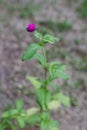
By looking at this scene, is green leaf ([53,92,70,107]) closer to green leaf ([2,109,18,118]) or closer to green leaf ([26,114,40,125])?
green leaf ([26,114,40,125])

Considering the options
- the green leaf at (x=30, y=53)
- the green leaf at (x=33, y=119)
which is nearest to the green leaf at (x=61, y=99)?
the green leaf at (x=33, y=119)

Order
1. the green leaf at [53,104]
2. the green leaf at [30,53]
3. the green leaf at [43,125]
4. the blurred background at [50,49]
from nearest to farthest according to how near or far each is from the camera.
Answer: the green leaf at [30,53]
the green leaf at [43,125]
the green leaf at [53,104]
the blurred background at [50,49]

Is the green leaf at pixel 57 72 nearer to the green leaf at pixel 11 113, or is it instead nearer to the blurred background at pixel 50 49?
the green leaf at pixel 11 113

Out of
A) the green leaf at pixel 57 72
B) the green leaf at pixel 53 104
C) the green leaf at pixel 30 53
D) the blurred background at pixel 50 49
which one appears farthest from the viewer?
the blurred background at pixel 50 49

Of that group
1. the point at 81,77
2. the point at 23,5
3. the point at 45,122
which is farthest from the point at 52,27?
the point at 45,122

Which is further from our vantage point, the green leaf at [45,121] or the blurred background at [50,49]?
the blurred background at [50,49]

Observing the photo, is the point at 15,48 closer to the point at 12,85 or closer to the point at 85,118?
the point at 12,85

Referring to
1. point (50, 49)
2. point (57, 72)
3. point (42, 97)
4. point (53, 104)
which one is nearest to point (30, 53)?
point (57, 72)

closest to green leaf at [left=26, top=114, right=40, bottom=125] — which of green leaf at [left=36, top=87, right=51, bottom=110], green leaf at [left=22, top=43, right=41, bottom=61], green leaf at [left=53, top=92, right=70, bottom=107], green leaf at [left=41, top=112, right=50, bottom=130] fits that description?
green leaf at [left=41, top=112, right=50, bottom=130]
